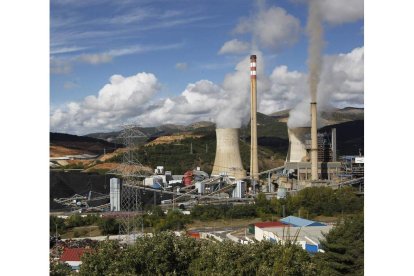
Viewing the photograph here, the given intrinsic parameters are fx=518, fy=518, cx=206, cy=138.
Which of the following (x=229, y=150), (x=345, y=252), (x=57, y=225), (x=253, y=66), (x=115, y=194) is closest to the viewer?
(x=345, y=252)

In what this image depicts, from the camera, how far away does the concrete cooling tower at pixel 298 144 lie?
39.3ft

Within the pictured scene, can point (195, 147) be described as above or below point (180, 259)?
above

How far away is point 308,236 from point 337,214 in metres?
3.99

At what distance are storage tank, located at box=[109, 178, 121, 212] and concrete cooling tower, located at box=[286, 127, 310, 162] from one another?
4.21 metres

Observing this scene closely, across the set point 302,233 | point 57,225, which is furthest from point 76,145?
point 302,233

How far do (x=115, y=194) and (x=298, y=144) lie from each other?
174 inches

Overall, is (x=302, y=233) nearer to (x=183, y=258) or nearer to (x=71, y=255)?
(x=71, y=255)

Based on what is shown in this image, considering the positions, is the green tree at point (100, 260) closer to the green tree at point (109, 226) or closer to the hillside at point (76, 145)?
the green tree at point (109, 226)

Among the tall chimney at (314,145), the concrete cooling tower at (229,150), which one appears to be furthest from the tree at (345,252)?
the concrete cooling tower at (229,150)

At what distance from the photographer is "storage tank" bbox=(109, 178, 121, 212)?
10422mm

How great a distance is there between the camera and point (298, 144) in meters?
12.1

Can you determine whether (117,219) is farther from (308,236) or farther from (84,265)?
(84,265)

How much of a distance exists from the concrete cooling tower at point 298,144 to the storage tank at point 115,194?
4209 millimetres
